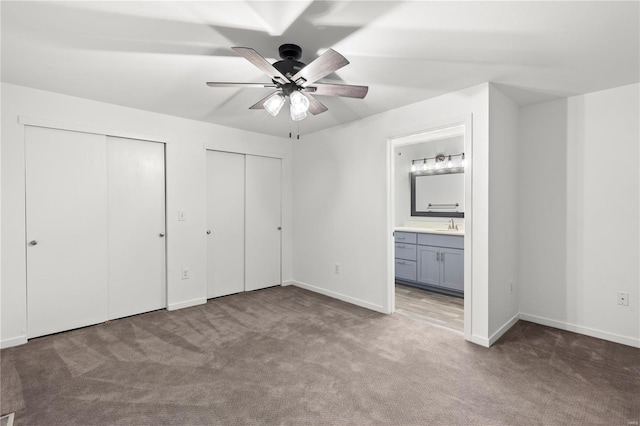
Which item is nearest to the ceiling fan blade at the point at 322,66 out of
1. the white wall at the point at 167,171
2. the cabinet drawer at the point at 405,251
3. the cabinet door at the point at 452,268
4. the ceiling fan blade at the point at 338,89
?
the ceiling fan blade at the point at 338,89

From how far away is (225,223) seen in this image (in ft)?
13.9

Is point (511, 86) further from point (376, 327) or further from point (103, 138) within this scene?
point (103, 138)

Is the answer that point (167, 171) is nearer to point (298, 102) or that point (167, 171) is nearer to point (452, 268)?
point (298, 102)

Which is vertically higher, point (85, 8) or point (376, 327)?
point (85, 8)

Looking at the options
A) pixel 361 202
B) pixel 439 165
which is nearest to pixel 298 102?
pixel 361 202

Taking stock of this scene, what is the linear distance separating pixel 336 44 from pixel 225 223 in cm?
289

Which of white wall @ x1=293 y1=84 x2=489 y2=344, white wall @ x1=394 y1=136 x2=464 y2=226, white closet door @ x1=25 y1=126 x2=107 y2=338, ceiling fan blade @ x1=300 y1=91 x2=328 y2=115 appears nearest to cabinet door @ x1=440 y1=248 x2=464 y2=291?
white wall @ x1=394 y1=136 x2=464 y2=226

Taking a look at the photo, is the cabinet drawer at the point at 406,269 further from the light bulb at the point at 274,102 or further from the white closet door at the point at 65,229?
the white closet door at the point at 65,229

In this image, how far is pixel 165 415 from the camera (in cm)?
184

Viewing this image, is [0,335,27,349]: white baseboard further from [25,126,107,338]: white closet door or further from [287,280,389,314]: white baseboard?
[287,280,389,314]: white baseboard

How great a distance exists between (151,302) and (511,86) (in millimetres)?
4382

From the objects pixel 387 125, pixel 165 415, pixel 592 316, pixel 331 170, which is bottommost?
pixel 165 415

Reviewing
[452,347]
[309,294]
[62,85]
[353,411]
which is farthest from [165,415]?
[62,85]

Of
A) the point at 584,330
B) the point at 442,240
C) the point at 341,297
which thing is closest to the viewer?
the point at 584,330
